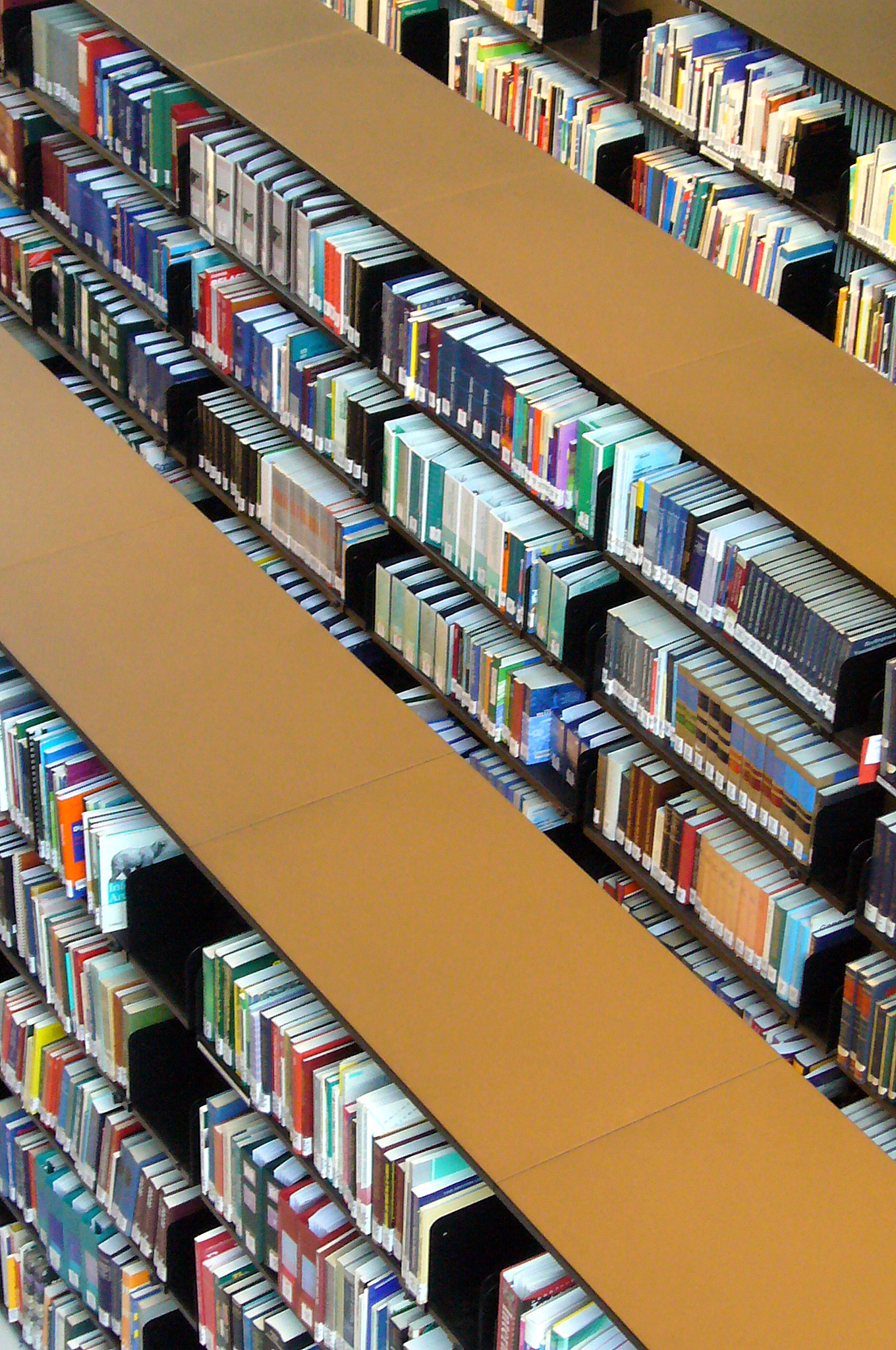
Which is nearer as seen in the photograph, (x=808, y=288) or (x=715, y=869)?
(x=715, y=869)

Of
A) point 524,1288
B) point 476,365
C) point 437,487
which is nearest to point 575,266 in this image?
point 476,365

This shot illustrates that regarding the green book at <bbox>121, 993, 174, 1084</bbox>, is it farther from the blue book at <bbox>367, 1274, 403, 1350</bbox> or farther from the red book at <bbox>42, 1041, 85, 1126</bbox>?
the blue book at <bbox>367, 1274, 403, 1350</bbox>

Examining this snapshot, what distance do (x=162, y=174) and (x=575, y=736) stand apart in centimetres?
237

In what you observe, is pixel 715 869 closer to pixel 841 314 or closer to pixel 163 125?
pixel 841 314

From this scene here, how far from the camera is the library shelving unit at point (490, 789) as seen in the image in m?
3.77

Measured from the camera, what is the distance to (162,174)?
6.84m

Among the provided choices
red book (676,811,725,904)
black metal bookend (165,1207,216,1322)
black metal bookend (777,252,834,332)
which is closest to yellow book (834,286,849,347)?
black metal bookend (777,252,834,332)

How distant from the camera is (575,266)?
5.83 meters

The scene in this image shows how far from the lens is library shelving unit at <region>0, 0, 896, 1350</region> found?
3771 mm

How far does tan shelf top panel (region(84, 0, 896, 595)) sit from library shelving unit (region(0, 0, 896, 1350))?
0.01m

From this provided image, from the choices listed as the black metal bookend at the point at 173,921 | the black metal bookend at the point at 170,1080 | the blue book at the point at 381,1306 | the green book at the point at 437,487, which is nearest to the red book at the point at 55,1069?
the black metal bookend at the point at 170,1080

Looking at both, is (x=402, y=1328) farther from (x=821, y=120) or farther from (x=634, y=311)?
(x=821, y=120)

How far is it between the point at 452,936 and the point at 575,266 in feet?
7.61

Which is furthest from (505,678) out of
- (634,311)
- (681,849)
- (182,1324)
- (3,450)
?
(182,1324)
